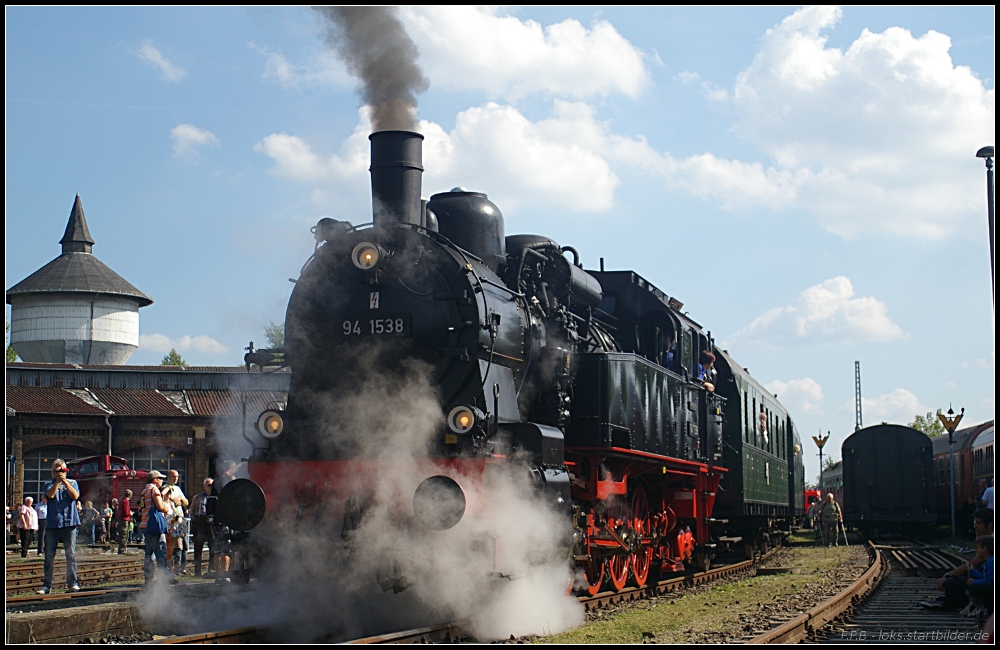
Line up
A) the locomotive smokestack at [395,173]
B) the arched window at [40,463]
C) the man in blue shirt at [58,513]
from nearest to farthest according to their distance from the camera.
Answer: the locomotive smokestack at [395,173] < the man in blue shirt at [58,513] < the arched window at [40,463]

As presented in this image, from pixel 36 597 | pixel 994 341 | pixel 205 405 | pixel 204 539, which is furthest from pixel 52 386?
pixel 994 341

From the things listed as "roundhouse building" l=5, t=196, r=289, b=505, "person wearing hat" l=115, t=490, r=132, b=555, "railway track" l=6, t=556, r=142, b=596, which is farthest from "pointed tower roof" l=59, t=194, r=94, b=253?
"railway track" l=6, t=556, r=142, b=596

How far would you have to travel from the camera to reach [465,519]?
28.7 ft

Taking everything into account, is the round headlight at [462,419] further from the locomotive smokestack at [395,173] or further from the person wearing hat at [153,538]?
the person wearing hat at [153,538]

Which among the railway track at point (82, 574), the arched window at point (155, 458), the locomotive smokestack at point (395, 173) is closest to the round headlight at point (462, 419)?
the locomotive smokestack at point (395, 173)

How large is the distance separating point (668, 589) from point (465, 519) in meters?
5.50

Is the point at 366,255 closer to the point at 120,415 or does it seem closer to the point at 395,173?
the point at 395,173

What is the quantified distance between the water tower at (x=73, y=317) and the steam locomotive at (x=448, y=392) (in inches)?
1714

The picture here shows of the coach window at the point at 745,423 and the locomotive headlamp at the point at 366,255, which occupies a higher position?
the locomotive headlamp at the point at 366,255

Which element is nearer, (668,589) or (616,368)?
(616,368)

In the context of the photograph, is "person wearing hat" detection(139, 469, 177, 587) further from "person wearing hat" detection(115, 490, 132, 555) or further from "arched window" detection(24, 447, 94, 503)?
"arched window" detection(24, 447, 94, 503)

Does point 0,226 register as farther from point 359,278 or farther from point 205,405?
point 205,405

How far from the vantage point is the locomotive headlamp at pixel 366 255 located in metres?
9.72

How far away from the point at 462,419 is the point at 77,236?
176 feet
